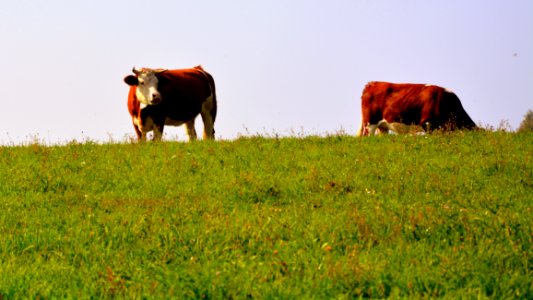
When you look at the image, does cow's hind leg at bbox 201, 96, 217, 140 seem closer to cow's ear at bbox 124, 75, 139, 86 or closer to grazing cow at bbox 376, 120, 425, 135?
cow's ear at bbox 124, 75, 139, 86

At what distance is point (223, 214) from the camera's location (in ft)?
36.1

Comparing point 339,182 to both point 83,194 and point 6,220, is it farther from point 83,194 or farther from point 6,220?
point 6,220

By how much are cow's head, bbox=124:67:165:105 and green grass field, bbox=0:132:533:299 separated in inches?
275

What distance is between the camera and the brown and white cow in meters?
25.1

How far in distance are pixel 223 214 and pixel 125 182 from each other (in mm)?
3057

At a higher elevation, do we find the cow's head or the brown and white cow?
the cow's head

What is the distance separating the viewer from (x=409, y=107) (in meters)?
25.9

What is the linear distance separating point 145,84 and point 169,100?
34.9 inches

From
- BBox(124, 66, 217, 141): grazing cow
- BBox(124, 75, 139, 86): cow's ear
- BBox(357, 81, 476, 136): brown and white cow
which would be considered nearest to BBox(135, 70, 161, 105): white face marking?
BBox(124, 66, 217, 141): grazing cow

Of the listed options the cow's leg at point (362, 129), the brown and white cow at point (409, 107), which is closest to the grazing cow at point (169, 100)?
the cow's leg at point (362, 129)

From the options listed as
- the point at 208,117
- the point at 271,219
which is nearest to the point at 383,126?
the point at 208,117

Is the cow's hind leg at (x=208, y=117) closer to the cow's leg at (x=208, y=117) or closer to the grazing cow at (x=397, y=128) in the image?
Result: the cow's leg at (x=208, y=117)

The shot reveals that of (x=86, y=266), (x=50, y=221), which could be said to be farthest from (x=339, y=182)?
(x=86, y=266)

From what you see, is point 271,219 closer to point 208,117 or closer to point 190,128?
point 190,128
